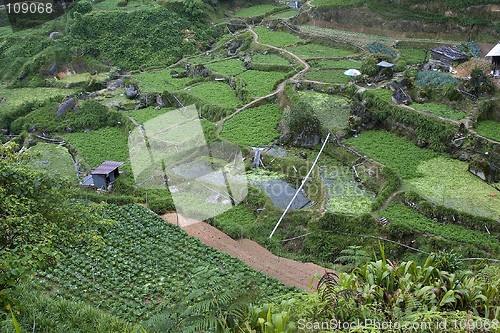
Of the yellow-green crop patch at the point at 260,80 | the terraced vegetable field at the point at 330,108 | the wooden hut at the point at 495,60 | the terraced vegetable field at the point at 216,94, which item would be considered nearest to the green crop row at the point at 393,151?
the terraced vegetable field at the point at 330,108

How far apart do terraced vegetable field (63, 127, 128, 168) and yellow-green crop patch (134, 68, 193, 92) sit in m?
5.84

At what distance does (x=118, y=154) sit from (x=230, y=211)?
377 inches

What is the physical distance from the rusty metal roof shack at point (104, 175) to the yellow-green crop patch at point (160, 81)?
1222 cm

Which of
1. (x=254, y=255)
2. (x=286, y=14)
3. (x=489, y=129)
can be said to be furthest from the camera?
(x=286, y=14)

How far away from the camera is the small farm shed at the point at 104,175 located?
83.4ft

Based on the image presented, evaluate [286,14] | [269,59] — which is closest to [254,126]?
[269,59]

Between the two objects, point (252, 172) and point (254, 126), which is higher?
point (254, 126)

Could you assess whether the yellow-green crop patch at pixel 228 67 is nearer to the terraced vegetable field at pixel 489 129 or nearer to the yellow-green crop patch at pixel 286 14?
the yellow-green crop patch at pixel 286 14

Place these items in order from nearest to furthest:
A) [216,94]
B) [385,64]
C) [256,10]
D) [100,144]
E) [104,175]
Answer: [104,175]
[100,144]
[385,64]
[216,94]
[256,10]

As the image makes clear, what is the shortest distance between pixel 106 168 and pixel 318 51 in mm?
22194

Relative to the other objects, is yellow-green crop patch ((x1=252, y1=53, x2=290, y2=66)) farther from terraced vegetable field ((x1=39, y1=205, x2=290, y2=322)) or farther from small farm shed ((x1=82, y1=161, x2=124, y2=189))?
terraced vegetable field ((x1=39, y1=205, x2=290, y2=322))

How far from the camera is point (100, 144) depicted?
102ft

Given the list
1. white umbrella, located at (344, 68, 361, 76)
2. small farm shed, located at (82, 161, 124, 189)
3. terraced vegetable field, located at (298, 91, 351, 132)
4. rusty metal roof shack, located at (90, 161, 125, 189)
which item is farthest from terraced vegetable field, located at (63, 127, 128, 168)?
white umbrella, located at (344, 68, 361, 76)

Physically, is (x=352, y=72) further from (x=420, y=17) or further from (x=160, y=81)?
(x=160, y=81)
